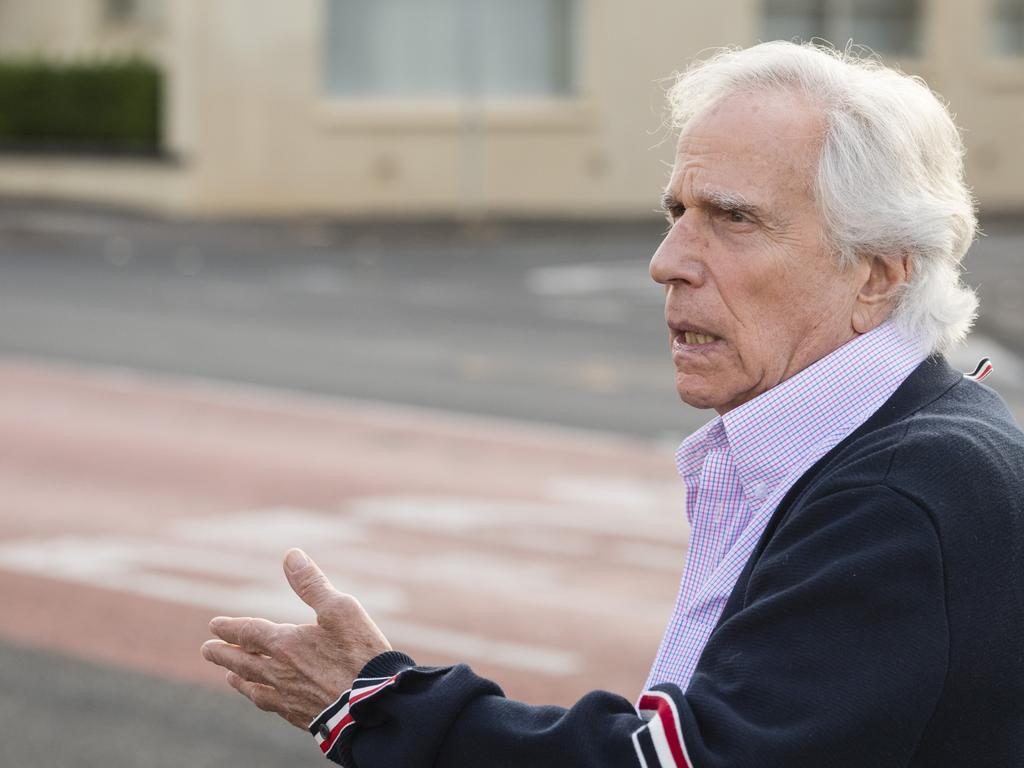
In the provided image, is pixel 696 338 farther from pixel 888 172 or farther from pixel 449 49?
pixel 449 49

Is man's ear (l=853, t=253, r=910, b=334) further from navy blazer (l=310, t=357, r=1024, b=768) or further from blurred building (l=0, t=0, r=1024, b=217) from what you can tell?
blurred building (l=0, t=0, r=1024, b=217)

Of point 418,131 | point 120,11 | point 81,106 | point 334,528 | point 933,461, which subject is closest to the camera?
point 933,461

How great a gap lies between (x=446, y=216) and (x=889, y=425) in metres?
24.9

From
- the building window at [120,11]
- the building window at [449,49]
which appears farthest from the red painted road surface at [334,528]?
the building window at [120,11]

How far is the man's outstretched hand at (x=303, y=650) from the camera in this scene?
2635 mm

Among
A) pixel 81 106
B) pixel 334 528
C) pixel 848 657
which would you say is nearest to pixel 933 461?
pixel 848 657

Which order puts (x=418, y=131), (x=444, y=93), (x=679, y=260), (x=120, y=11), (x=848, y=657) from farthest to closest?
1. (x=120, y=11)
2. (x=444, y=93)
3. (x=418, y=131)
4. (x=679, y=260)
5. (x=848, y=657)

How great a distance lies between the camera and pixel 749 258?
104 inches

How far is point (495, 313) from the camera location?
18312 millimetres

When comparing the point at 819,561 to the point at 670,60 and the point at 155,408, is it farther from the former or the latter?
the point at 670,60

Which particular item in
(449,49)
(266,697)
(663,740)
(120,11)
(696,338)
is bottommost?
(449,49)

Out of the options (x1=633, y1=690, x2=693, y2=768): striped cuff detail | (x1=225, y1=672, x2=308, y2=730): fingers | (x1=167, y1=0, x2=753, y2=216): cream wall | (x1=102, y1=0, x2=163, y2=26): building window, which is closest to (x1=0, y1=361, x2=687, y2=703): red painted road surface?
(x1=225, y1=672, x2=308, y2=730): fingers

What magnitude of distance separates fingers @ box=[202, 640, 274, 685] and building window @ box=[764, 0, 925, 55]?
27.5m

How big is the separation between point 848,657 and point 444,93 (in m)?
26.5
